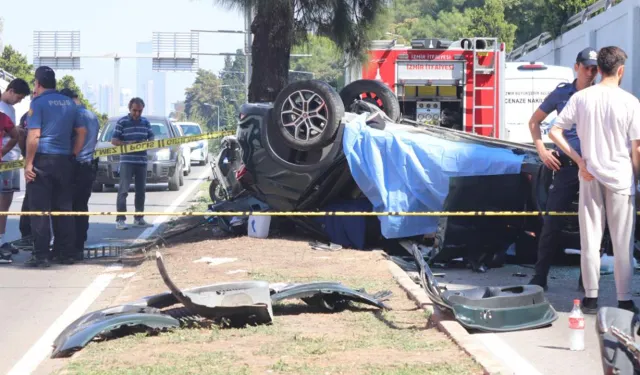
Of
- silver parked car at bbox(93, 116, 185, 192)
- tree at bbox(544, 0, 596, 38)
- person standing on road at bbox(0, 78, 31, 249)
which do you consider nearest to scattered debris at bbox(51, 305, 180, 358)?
person standing on road at bbox(0, 78, 31, 249)

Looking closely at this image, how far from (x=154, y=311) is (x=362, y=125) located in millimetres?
4638

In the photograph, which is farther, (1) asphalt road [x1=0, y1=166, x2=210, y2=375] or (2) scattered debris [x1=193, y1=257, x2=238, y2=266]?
(2) scattered debris [x1=193, y1=257, x2=238, y2=266]

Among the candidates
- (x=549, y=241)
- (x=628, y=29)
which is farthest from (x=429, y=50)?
(x=628, y=29)

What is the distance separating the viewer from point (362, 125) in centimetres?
1135

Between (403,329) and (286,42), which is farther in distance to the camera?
(286,42)

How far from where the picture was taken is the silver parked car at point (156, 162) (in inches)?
883

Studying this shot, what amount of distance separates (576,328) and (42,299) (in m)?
4.87

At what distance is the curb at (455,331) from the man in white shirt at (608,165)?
123cm

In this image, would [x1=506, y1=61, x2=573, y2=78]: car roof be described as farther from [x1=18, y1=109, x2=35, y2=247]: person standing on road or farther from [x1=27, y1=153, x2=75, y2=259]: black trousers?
[x1=27, y1=153, x2=75, y2=259]: black trousers

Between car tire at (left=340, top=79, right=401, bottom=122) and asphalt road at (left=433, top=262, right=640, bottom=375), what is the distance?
406 cm

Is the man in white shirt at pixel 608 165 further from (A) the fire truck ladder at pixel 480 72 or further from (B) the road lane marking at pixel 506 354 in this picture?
(A) the fire truck ladder at pixel 480 72

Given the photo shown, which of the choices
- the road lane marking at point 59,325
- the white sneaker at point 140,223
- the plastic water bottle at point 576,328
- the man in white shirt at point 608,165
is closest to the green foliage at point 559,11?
the white sneaker at point 140,223

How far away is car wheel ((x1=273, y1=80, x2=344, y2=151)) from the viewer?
11.4 m

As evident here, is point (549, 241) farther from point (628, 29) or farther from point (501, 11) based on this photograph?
point (501, 11)
